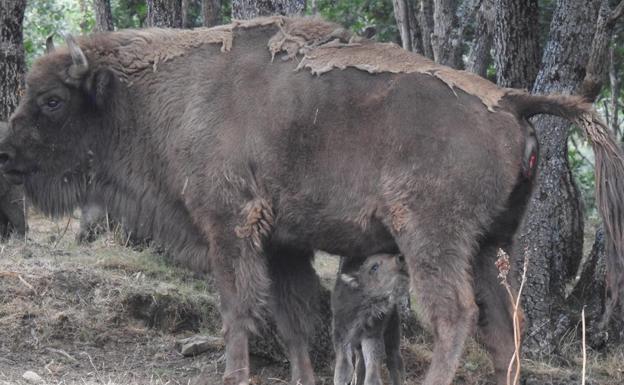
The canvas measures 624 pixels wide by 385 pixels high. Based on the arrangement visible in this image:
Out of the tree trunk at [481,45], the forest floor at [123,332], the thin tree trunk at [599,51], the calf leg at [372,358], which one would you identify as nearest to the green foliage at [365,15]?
the tree trunk at [481,45]

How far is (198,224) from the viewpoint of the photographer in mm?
7070

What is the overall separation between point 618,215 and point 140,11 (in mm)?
11628

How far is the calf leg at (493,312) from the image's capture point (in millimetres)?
6848

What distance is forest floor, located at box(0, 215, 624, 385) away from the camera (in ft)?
26.3

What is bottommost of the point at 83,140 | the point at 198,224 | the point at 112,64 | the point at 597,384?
the point at 597,384

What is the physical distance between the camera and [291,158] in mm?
6824

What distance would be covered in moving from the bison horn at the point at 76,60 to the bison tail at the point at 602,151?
3.00 metres

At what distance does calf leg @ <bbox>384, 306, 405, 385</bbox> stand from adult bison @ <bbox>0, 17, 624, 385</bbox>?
808 mm

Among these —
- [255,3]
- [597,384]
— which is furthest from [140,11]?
[597,384]

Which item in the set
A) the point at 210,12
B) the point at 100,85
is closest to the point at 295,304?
the point at 100,85

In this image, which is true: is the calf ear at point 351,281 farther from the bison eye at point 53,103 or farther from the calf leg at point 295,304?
the bison eye at point 53,103

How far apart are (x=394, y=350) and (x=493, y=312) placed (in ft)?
4.70

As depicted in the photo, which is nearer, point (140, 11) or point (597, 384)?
point (597, 384)

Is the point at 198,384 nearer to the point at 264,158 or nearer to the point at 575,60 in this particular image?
the point at 264,158
